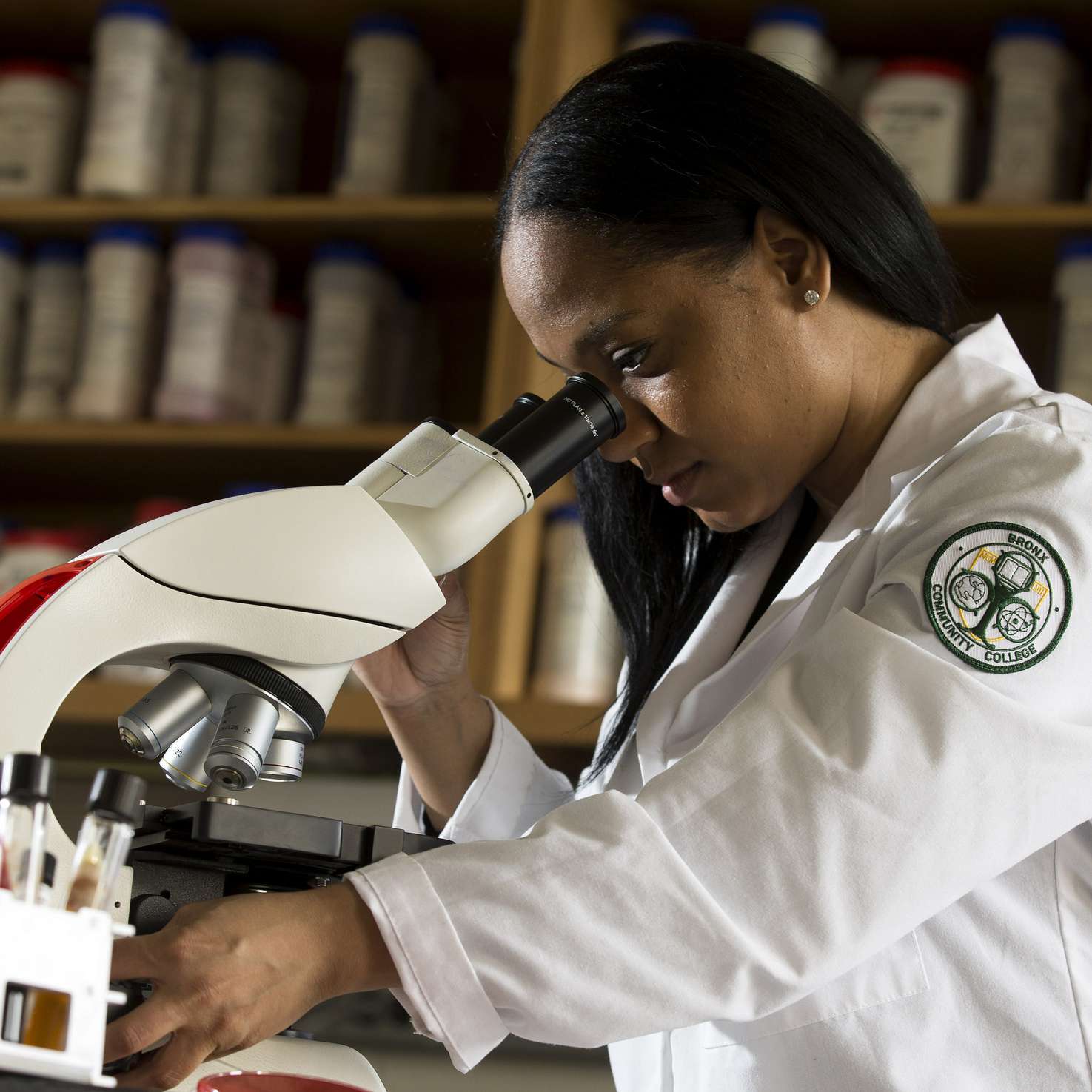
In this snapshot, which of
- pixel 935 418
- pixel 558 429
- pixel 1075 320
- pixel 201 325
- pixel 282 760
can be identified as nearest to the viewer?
pixel 282 760

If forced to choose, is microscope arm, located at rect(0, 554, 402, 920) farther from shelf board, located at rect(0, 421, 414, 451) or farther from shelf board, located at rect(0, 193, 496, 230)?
shelf board, located at rect(0, 193, 496, 230)

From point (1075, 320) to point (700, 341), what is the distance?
904 millimetres

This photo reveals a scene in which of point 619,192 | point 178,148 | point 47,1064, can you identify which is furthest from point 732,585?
point 178,148

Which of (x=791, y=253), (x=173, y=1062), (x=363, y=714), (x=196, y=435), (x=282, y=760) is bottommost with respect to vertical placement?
(x=363, y=714)

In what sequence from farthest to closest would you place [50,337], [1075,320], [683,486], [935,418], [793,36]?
1. [50,337]
2. [793,36]
3. [1075,320]
4. [683,486]
5. [935,418]

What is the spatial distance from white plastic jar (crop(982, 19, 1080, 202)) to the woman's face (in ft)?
2.93

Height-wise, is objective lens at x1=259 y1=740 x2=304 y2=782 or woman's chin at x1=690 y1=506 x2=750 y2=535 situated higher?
woman's chin at x1=690 y1=506 x2=750 y2=535

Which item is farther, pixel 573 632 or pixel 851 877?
pixel 573 632

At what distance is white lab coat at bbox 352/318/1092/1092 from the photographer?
710 mm

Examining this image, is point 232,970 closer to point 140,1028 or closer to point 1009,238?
point 140,1028

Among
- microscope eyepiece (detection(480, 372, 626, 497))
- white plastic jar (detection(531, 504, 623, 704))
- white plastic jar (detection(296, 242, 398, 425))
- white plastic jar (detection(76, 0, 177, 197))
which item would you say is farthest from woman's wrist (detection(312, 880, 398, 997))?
white plastic jar (detection(76, 0, 177, 197))

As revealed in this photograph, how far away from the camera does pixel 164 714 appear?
0.75 meters

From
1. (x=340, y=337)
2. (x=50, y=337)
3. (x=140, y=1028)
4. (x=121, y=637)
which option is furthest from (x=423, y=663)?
(x=50, y=337)

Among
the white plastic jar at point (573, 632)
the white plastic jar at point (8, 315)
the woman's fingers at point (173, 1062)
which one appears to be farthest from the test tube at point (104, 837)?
the white plastic jar at point (8, 315)
